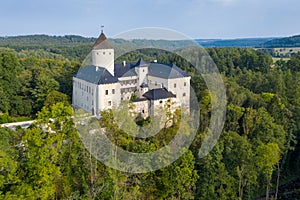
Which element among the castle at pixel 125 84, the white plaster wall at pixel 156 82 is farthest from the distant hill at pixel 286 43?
the white plaster wall at pixel 156 82

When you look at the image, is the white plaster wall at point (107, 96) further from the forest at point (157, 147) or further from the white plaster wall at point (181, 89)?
the forest at point (157, 147)

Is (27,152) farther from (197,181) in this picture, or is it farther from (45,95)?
(45,95)

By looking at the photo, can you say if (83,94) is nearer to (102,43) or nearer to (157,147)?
(102,43)

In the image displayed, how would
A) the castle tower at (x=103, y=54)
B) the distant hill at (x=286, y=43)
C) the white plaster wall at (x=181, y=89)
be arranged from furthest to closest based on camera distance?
the distant hill at (x=286, y=43) → the castle tower at (x=103, y=54) → the white plaster wall at (x=181, y=89)

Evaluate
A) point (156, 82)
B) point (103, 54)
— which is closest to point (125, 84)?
point (156, 82)

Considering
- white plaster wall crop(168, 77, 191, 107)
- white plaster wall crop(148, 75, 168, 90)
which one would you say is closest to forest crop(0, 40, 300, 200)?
white plaster wall crop(168, 77, 191, 107)

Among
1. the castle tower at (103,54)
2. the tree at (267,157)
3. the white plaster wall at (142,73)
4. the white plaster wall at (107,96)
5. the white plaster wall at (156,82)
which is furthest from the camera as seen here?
the white plaster wall at (142,73)
